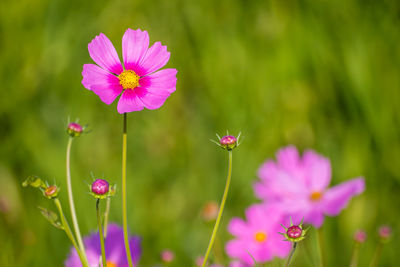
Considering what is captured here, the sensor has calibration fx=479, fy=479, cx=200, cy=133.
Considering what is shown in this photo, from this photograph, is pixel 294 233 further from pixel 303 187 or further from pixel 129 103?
pixel 303 187

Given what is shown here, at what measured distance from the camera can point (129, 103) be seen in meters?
0.54

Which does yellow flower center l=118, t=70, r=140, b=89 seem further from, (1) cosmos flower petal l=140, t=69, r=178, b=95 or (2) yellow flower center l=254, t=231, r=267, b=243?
(2) yellow flower center l=254, t=231, r=267, b=243

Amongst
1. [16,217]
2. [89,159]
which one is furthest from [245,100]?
[16,217]

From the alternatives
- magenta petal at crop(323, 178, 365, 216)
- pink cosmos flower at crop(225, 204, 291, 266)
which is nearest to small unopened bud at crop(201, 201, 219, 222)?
pink cosmos flower at crop(225, 204, 291, 266)

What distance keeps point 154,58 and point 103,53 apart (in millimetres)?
61

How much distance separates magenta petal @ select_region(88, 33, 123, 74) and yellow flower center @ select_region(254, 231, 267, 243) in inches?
17.6

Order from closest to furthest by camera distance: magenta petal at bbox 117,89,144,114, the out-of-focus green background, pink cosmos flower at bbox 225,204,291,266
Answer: magenta petal at bbox 117,89,144,114 → pink cosmos flower at bbox 225,204,291,266 → the out-of-focus green background

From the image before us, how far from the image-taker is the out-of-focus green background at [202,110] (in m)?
1.28

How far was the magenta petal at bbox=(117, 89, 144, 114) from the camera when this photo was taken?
0.51 metres

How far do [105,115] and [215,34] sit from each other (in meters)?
0.46

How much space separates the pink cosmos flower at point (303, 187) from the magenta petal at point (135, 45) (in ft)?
1.40

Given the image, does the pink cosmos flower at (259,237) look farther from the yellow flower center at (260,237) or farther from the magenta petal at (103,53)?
the magenta petal at (103,53)

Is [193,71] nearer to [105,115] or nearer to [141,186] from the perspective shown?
[105,115]

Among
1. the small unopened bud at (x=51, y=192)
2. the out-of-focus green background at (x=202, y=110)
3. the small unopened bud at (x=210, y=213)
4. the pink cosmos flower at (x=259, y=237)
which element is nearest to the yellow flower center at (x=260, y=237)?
the pink cosmos flower at (x=259, y=237)
